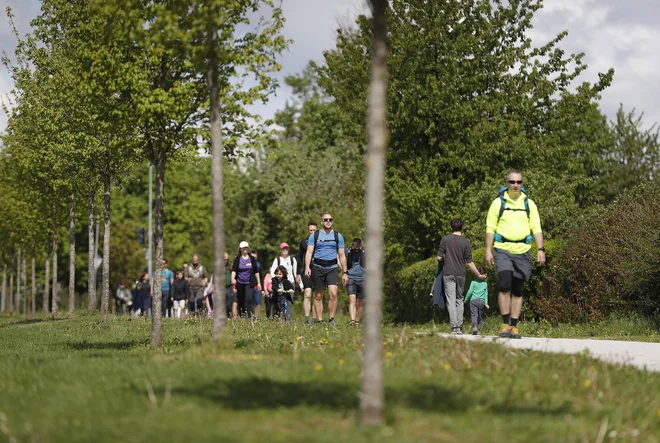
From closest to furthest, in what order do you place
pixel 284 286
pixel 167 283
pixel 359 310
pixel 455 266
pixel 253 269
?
1. pixel 455 266
2. pixel 359 310
3. pixel 284 286
4. pixel 253 269
5. pixel 167 283

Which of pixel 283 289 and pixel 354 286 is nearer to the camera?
pixel 354 286

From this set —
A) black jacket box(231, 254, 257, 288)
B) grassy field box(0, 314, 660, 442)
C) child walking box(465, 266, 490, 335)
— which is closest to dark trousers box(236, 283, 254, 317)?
black jacket box(231, 254, 257, 288)

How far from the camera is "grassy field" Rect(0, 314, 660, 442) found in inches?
233

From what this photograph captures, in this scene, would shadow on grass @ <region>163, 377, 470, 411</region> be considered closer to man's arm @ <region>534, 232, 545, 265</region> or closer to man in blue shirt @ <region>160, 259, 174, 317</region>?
man's arm @ <region>534, 232, 545, 265</region>

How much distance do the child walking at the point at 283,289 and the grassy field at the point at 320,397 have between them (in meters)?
11.5

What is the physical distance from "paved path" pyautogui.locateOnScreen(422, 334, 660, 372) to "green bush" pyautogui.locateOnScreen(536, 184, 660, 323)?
170 inches

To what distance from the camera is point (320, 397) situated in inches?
276

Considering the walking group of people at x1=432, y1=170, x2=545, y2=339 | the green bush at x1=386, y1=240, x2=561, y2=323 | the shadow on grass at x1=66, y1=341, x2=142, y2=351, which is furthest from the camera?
the green bush at x1=386, y1=240, x2=561, y2=323

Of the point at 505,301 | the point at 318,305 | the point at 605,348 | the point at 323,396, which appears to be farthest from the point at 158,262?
the point at 323,396

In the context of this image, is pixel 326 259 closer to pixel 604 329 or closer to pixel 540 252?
pixel 604 329

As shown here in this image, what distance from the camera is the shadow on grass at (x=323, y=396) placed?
673cm

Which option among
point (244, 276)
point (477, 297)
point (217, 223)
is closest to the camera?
point (217, 223)

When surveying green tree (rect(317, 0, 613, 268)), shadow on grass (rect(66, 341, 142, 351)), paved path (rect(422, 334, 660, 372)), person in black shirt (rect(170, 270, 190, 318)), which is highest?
green tree (rect(317, 0, 613, 268))

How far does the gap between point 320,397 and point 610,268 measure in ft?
41.3
